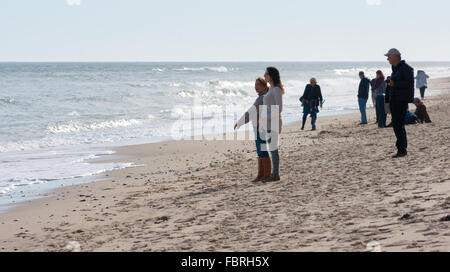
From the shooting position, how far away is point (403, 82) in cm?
891

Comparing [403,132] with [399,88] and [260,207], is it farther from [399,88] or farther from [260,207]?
[260,207]

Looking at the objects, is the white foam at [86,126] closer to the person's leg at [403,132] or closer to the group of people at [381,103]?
the group of people at [381,103]

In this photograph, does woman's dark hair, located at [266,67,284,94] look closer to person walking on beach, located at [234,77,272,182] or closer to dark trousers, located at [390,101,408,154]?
person walking on beach, located at [234,77,272,182]

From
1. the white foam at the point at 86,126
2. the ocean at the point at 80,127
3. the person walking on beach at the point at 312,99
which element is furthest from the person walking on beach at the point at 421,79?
the white foam at the point at 86,126

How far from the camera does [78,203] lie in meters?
8.27

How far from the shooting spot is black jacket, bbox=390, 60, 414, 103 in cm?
890

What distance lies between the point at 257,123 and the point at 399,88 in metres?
2.53

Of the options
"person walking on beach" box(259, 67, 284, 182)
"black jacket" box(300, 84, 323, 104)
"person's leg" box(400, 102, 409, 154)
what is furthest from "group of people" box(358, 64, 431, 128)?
"person walking on beach" box(259, 67, 284, 182)

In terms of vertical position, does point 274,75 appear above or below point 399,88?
above

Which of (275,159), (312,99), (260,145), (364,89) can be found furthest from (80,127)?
(275,159)

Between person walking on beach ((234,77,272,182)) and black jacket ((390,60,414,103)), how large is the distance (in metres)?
2.25

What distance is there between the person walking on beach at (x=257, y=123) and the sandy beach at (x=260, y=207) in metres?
0.30

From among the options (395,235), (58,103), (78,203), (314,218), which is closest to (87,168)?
(78,203)

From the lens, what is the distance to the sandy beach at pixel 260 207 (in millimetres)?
5172
